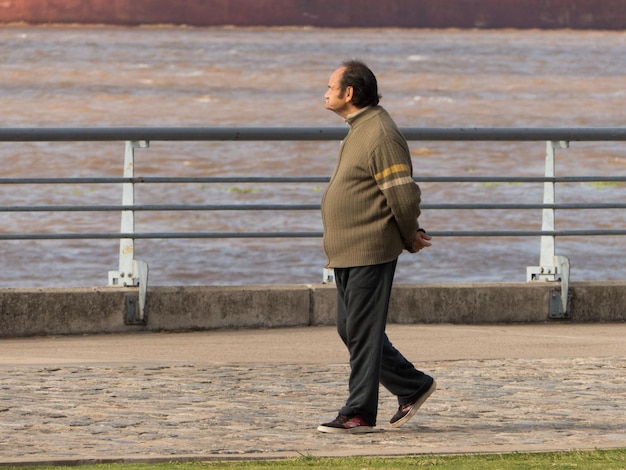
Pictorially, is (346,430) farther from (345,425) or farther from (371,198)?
(371,198)

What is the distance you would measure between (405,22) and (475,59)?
19.5 feet

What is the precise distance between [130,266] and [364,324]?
3377 mm

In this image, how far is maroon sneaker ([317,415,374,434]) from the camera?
20.4 feet

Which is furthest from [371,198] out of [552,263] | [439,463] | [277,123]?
[277,123]

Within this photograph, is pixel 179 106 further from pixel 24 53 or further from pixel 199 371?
pixel 199 371

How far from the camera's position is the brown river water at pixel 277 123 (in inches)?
847

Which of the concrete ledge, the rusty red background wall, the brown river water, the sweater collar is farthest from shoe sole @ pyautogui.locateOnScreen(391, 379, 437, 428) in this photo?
the rusty red background wall

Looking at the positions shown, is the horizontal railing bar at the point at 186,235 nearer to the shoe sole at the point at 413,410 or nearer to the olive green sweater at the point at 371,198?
the shoe sole at the point at 413,410

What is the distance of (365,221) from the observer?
241 inches

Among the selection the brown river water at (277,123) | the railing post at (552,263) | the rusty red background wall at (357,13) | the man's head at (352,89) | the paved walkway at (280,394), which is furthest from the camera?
the rusty red background wall at (357,13)

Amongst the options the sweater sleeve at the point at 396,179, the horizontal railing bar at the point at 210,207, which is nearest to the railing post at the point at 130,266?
the horizontal railing bar at the point at 210,207

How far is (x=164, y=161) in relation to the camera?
36.3 meters

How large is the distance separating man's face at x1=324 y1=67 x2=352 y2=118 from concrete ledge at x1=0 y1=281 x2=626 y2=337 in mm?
3348

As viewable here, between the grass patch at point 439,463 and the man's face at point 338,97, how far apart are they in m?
1.42
